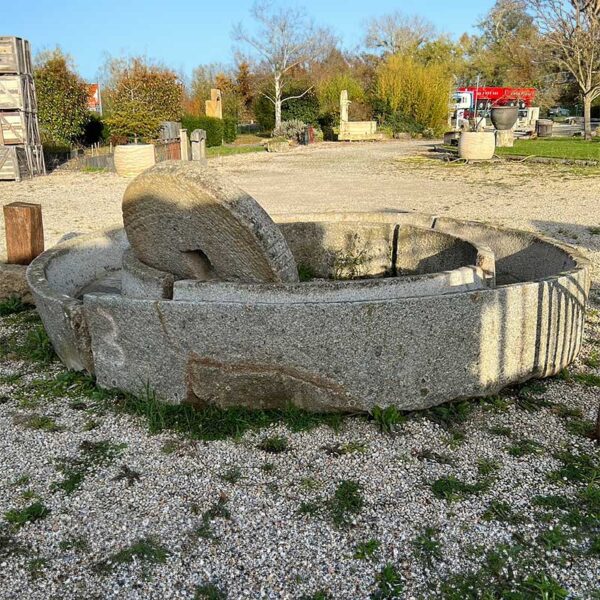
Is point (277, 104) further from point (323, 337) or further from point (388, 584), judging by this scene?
point (388, 584)

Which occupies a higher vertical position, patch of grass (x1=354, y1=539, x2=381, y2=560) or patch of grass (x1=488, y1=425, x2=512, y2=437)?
patch of grass (x1=488, y1=425, x2=512, y2=437)

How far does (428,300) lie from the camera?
3789mm

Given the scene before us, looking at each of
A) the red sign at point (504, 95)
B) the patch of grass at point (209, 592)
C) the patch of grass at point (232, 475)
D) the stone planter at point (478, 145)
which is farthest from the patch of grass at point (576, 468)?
the red sign at point (504, 95)

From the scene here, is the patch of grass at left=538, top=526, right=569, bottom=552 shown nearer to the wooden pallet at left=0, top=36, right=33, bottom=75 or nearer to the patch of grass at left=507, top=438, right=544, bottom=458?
the patch of grass at left=507, top=438, right=544, bottom=458

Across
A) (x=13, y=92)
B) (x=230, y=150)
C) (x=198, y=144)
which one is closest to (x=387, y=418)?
(x=13, y=92)

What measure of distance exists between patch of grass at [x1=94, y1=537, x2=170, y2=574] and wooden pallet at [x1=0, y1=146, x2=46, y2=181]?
17.3 m

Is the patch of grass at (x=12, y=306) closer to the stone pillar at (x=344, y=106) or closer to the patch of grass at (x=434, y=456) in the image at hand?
the patch of grass at (x=434, y=456)

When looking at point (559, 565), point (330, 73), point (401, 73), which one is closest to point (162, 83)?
point (401, 73)

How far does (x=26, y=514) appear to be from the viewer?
3182 millimetres

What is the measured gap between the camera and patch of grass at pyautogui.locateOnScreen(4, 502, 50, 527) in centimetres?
316

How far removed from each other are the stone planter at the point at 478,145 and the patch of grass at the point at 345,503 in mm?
18566

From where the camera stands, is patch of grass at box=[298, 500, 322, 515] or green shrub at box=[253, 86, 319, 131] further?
green shrub at box=[253, 86, 319, 131]

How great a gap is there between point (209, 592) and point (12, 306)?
A: 15.3 feet

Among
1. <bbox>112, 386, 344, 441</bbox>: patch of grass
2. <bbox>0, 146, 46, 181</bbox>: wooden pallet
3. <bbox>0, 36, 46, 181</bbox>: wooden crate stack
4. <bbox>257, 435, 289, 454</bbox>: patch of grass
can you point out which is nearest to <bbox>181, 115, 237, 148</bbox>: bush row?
<bbox>0, 146, 46, 181</bbox>: wooden pallet
